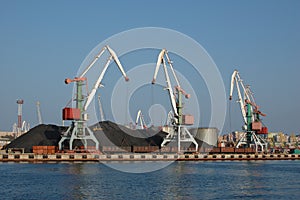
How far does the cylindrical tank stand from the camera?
548 feet

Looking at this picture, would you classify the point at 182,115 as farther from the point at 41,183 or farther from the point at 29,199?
the point at 29,199

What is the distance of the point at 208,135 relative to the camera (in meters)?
167

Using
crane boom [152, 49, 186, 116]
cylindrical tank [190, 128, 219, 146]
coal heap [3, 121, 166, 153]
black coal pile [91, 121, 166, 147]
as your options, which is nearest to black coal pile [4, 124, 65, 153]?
coal heap [3, 121, 166, 153]

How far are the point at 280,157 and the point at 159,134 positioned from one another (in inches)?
1687

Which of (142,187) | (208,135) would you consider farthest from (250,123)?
(142,187)

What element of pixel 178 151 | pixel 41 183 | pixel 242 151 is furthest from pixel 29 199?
pixel 242 151

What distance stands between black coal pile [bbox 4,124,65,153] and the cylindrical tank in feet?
157

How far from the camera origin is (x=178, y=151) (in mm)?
131625

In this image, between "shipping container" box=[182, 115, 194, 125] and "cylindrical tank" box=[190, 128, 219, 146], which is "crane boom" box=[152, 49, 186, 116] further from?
→ "cylindrical tank" box=[190, 128, 219, 146]

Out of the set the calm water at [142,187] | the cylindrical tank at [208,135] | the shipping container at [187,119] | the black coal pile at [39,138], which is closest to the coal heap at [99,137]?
the black coal pile at [39,138]

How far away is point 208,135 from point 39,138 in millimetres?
58604

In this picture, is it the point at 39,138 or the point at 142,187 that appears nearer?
the point at 142,187

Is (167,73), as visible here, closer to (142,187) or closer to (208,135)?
(208,135)

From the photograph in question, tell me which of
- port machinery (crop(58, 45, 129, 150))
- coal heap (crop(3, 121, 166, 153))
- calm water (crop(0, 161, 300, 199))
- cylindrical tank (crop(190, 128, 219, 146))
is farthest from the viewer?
cylindrical tank (crop(190, 128, 219, 146))
